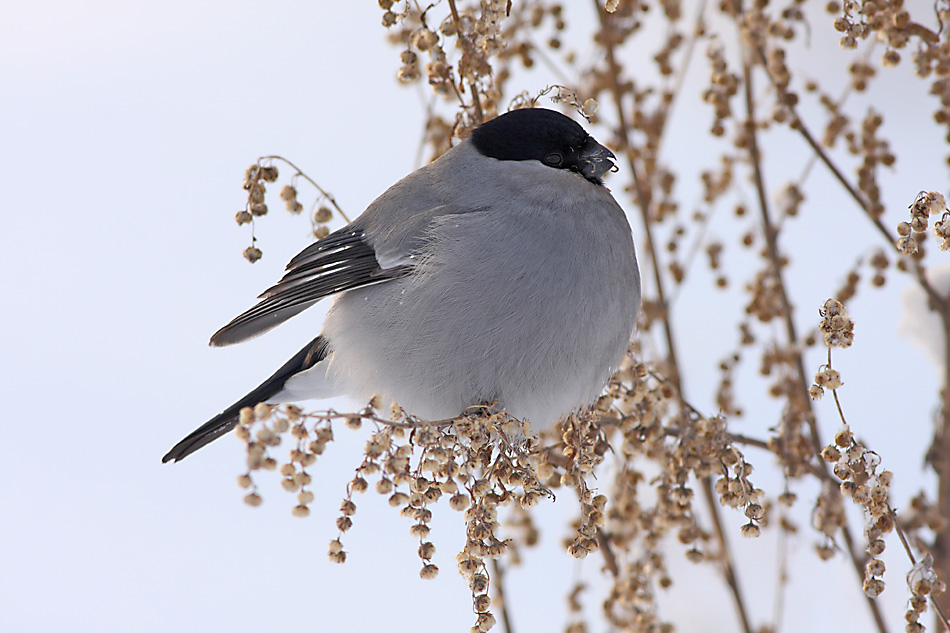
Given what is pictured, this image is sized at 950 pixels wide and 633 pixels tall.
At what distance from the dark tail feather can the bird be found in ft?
0.05

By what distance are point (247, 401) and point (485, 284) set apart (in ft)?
2.44

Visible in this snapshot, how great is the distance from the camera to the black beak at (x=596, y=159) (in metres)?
1.66

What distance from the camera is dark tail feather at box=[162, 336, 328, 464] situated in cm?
182

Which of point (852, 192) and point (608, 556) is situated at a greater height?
point (852, 192)

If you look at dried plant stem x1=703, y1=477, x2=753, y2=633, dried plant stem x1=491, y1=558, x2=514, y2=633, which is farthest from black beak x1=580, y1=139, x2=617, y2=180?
dried plant stem x1=491, y1=558, x2=514, y2=633

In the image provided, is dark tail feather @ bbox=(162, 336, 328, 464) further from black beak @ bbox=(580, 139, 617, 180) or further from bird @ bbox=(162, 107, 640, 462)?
black beak @ bbox=(580, 139, 617, 180)

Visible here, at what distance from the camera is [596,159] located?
65.4 inches

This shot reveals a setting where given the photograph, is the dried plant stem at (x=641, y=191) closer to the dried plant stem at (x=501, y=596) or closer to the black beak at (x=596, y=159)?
the black beak at (x=596, y=159)

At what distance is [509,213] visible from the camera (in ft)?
5.32

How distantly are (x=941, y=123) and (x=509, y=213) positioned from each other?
76cm

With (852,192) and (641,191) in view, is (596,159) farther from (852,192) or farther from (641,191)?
(852,192)

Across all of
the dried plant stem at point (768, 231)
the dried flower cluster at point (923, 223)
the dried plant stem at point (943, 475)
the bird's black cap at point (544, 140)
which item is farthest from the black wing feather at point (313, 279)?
the dried plant stem at point (943, 475)

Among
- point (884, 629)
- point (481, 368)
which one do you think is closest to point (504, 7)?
point (481, 368)

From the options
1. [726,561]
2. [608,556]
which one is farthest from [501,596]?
[726,561]
